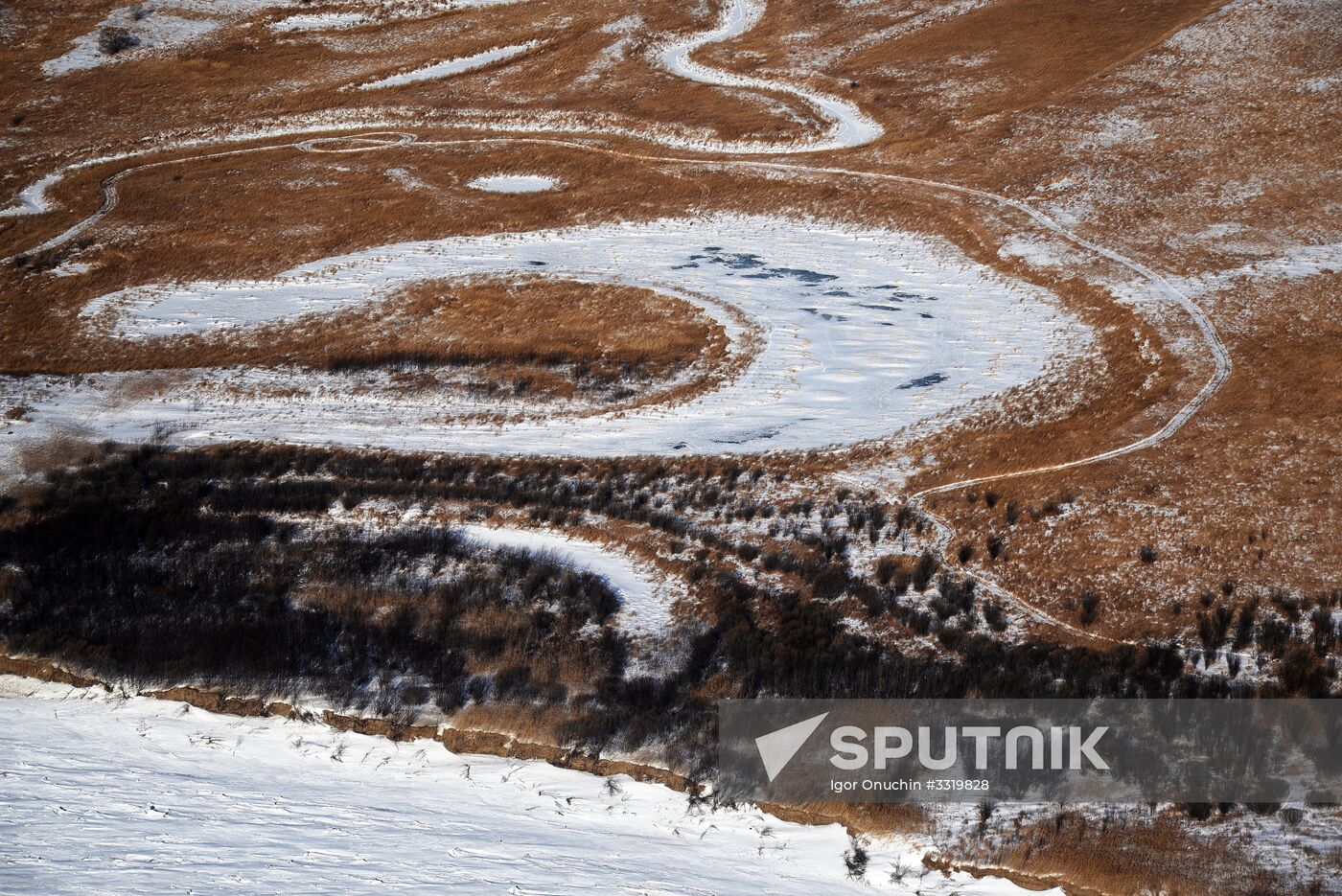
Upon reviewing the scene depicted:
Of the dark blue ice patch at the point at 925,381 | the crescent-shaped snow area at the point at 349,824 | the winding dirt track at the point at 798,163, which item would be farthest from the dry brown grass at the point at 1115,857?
the dark blue ice patch at the point at 925,381

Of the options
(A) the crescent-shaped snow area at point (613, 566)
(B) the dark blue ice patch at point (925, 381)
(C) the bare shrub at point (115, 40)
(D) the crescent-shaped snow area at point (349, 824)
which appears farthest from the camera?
(C) the bare shrub at point (115, 40)

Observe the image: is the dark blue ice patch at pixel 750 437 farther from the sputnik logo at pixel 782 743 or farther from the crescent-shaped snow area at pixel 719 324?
the sputnik logo at pixel 782 743

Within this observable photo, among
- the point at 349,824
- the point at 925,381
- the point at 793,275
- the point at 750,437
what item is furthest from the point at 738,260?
the point at 349,824

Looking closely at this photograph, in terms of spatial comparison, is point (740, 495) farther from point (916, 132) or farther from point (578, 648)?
point (916, 132)

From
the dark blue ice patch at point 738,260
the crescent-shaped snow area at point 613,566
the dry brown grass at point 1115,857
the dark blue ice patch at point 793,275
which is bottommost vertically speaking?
the dry brown grass at point 1115,857

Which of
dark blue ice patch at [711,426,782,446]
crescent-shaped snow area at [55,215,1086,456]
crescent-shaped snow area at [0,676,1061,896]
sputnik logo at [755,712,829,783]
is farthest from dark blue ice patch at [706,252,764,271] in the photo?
crescent-shaped snow area at [0,676,1061,896]

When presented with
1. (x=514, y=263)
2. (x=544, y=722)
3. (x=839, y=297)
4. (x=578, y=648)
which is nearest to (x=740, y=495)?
(x=578, y=648)
